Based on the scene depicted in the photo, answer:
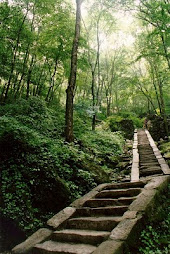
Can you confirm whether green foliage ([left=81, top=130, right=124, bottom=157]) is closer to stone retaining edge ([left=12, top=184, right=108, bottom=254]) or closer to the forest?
the forest

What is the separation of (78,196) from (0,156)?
95.1 inches

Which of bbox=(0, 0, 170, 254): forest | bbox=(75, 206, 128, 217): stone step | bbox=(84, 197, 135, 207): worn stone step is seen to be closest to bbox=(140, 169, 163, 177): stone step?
bbox=(0, 0, 170, 254): forest

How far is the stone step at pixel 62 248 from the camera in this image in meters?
3.11

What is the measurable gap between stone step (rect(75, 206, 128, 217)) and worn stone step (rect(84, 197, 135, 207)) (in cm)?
33

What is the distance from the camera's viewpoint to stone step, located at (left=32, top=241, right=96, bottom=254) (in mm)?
3111

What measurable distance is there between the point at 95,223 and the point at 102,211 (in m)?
0.47

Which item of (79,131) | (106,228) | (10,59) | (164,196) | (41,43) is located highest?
(41,43)

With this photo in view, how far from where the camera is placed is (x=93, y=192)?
5.47 metres

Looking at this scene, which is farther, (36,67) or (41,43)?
(36,67)

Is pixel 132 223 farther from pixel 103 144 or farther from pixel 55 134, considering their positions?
pixel 103 144

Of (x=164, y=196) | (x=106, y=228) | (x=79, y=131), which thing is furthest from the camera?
(x=79, y=131)

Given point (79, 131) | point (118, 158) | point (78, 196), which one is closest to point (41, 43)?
point (79, 131)

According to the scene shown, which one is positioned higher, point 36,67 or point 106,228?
point 36,67

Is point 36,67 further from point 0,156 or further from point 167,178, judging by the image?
point 167,178
